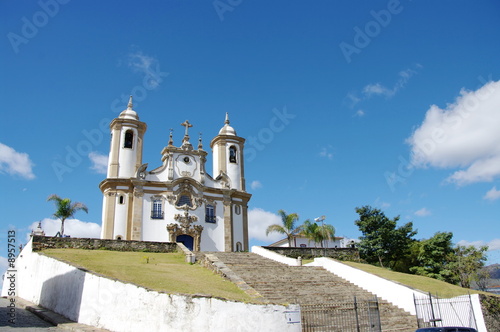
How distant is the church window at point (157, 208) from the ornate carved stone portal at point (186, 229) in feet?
3.87

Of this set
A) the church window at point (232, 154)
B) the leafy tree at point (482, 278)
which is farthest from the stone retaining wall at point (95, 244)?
the leafy tree at point (482, 278)

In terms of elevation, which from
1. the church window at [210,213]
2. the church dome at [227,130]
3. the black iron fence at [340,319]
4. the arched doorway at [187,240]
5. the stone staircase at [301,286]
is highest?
the church dome at [227,130]

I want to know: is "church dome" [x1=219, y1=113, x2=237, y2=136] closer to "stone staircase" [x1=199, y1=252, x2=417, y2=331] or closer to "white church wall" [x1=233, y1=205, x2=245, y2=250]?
"white church wall" [x1=233, y1=205, x2=245, y2=250]

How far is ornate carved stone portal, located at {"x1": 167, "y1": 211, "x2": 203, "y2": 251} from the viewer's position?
1169 inches

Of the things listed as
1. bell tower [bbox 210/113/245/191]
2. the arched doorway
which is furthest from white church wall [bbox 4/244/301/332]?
bell tower [bbox 210/113/245/191]

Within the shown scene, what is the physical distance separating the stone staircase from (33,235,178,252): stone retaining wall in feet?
18.1

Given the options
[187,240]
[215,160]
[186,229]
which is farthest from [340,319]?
[215,160]

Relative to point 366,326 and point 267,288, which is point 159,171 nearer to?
point 267,288

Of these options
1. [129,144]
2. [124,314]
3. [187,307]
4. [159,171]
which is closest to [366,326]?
[187,307]

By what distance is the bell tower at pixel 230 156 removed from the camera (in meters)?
35.4

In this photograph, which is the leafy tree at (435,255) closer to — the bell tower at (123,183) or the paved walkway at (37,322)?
the bell tower at (123,183)

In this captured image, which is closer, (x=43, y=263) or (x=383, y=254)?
(x=43, y=263)

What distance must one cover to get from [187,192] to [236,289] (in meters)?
17.8

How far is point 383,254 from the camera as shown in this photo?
1227 inches
